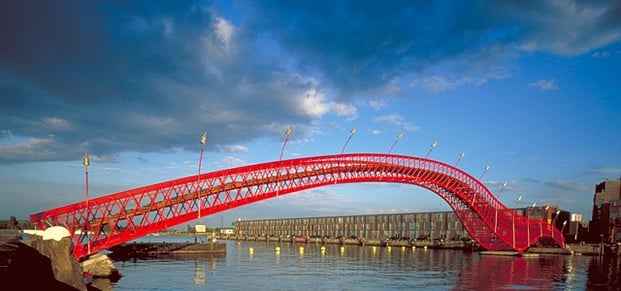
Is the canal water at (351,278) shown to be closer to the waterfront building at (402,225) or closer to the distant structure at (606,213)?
the distant structure at (606,213)

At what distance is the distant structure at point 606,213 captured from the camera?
108562 mm

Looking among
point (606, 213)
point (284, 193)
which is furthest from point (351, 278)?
point (606, 213)

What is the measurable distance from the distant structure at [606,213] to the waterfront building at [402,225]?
28.0 feet

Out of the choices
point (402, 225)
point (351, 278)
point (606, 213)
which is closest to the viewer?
point (351, 278)

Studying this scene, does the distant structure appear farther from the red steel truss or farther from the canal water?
the canal water

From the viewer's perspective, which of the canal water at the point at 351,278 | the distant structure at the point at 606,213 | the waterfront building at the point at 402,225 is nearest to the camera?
the canal water at the point at 351,278

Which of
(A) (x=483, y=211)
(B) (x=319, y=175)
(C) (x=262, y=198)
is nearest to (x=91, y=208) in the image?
(C) (x=262, y=198)

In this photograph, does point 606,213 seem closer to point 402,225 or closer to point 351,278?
point 402,225

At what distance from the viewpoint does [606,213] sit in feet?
367

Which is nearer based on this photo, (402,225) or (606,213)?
(606,213)

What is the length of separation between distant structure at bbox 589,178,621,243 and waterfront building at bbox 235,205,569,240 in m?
8.55

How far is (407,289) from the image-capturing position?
39094mm

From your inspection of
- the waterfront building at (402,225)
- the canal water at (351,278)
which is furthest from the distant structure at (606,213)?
the canal water at (351,278)

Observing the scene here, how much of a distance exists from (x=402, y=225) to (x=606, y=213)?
55697 millimetres
